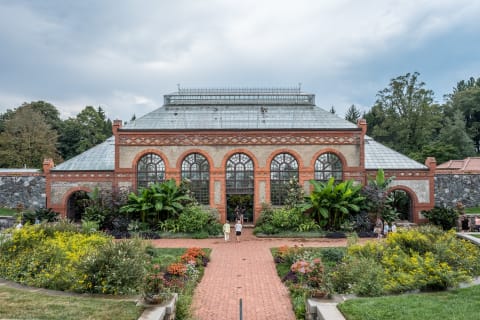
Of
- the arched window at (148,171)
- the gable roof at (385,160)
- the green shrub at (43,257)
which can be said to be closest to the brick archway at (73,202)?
the arched window at (148,171)

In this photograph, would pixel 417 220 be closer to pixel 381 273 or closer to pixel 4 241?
pixel 381 273

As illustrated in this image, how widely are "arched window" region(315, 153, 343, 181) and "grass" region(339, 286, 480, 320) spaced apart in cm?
1437

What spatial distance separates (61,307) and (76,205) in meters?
17.8

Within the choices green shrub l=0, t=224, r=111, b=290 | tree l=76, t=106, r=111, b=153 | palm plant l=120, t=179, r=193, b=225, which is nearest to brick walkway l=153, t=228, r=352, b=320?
palm plant l=120, t=179, r=193, b=225

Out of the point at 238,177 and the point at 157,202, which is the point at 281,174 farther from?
the point at 157,202

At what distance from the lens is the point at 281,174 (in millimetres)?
22219

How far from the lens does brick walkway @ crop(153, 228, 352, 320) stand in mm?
8656

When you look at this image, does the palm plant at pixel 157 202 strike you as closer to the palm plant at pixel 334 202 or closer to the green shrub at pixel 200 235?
the green shrub at pixel 200 235

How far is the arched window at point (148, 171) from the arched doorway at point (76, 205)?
3.95m

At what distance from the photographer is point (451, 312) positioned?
22.2 ft

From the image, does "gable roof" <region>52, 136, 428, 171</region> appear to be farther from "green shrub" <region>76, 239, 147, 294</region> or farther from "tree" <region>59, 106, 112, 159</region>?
"tree" <region>59, 106, 112, 159</region>

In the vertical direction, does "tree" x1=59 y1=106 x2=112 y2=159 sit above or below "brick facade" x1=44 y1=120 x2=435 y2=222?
above

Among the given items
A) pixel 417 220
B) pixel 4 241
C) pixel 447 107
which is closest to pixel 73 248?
pixel 4 241

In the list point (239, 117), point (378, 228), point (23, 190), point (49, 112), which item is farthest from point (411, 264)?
point (49, 112)
